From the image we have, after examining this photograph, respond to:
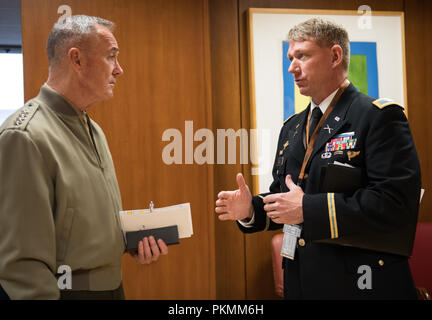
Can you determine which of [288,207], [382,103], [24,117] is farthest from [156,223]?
[382,103]

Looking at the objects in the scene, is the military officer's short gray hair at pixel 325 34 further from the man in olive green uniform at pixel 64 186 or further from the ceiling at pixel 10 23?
the ceiling at pixel 10 23

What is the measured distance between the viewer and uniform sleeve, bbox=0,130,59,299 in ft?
4.28

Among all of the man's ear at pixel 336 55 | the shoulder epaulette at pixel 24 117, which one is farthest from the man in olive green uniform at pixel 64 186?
the man's ear at pixel 336 55

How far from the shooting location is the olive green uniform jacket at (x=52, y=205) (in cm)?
132

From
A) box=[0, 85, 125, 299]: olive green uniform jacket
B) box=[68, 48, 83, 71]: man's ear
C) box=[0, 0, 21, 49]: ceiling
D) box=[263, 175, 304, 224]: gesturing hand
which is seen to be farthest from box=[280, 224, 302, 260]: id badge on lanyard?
box=[0, 0, 21, 49]: ceiling

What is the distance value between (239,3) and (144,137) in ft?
4.38

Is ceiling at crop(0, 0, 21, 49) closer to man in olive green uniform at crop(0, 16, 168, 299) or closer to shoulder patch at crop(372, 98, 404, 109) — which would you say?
man in olive green uniform at crop(0, 16, 168, 299)

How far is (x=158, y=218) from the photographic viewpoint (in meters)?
1.78

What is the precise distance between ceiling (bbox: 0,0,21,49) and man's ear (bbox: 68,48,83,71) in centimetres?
231

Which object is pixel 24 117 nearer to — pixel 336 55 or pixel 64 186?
pixel 64 186

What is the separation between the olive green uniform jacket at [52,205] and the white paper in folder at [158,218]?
55 millimetres

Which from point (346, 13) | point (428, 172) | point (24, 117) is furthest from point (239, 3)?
point (24, 117)

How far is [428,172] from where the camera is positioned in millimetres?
3465

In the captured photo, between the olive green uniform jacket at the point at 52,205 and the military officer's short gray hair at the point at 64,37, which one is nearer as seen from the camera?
the olive green uniform jacket at the point at 52,205
